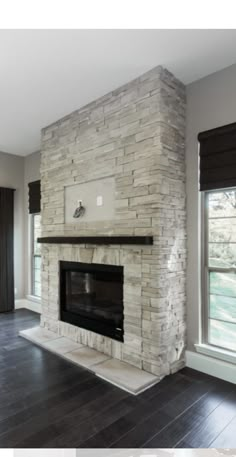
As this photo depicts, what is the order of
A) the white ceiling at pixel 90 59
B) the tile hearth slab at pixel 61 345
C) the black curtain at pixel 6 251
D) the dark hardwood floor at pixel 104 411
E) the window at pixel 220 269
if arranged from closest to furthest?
the dark hardwood floor at pixel 104 411 → the white ceiling at pixel 90 59 → the window at pixel 220 269 → the tile hearth slab at pixel 61 345 → the black curtain at pixel 6 251

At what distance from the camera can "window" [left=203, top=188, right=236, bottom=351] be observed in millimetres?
2590

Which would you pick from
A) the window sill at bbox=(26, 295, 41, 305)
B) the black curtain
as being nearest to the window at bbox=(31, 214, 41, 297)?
the window sill at bbox=(26, 295, 41, 305)

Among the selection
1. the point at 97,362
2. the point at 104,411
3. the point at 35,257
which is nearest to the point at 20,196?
the point at 35,257

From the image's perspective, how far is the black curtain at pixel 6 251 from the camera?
16.1 ft

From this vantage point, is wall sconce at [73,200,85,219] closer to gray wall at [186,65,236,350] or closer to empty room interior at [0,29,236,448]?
empty room interior at [0,29,236,448]

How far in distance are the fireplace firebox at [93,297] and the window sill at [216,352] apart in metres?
0.79

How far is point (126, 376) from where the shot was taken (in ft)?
8.18

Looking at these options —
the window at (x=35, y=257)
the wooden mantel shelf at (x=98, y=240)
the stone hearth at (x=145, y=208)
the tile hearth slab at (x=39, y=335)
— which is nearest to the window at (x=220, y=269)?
the stone hearth at (x=145, y=208)

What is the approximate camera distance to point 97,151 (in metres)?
3.19

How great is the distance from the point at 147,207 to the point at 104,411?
1718 mm

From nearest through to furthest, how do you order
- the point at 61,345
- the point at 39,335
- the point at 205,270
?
the point at 205,270
the point at 61,345
the point at 39,335

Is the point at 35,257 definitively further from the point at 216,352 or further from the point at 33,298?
the point at 216,352

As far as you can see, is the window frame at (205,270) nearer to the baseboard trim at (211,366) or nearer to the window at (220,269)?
the window at (220,269)
